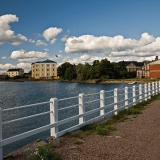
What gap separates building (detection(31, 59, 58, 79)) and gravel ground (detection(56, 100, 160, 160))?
174m

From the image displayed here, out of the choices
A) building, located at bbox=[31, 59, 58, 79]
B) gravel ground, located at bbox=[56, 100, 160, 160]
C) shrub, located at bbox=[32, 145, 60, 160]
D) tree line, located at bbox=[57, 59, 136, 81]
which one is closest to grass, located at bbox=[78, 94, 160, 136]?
gravel ground, located at bbox=[56, 100, 160, 160]

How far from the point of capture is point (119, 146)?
7836 millimetres

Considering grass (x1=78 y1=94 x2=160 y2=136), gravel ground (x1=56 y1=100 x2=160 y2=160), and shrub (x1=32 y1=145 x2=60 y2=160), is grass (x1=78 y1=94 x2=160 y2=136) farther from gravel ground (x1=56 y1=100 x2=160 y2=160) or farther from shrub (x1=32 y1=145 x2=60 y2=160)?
shrub (x1=32 y1=145 x2=60 y2=160)

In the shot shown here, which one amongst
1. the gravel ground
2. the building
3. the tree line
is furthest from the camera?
the building

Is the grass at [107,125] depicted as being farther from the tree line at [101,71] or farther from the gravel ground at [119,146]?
the tree line at [101,71]

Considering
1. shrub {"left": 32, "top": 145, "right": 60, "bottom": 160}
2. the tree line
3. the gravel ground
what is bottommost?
the gravel ground

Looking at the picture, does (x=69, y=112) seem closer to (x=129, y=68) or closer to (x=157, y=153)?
(x=157, y=153)

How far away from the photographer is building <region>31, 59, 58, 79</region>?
184 m

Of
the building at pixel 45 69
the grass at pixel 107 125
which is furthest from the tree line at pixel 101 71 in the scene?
the grass at pixel 107 125

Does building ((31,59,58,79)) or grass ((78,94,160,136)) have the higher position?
building ((31,59,58,79))

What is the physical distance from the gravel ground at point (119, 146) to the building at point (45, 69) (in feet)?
569

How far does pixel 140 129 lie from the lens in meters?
10.4

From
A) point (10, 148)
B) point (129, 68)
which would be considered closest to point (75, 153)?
point (10, 148)

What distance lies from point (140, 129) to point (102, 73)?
114751mm
